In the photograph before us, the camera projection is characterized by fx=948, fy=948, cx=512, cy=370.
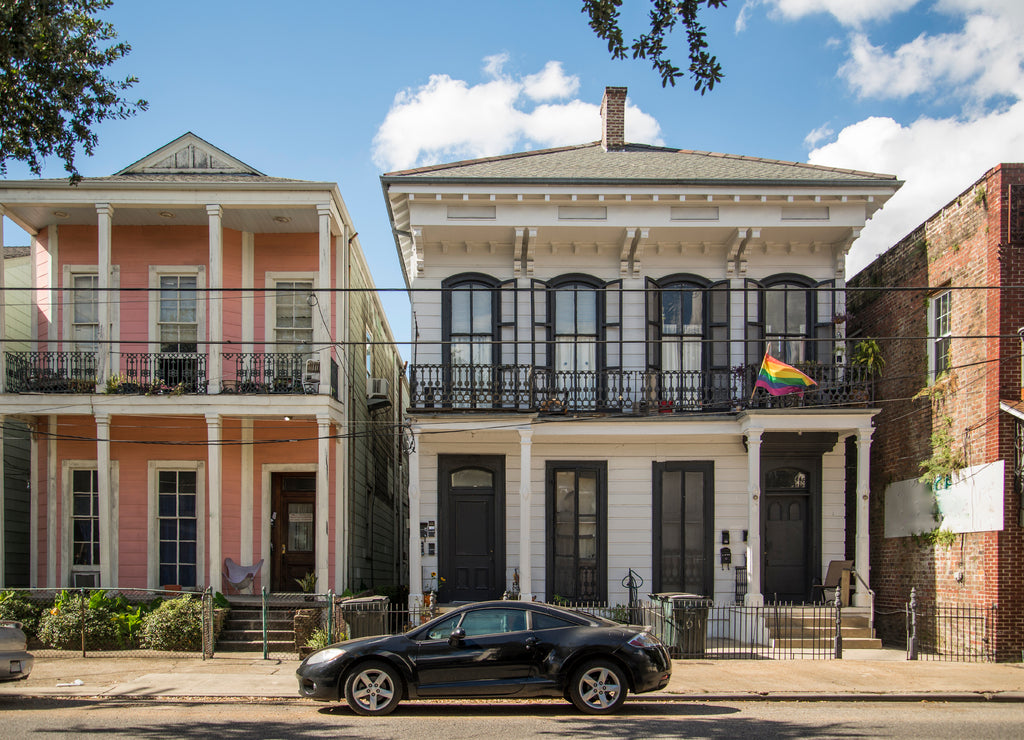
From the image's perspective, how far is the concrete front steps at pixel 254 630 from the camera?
16.1m

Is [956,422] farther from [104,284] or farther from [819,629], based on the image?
[104,284]

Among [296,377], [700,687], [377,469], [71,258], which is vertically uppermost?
[71,258]

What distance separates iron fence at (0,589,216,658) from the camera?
1561cm

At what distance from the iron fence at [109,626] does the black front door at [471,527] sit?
440cm

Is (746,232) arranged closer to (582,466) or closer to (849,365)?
(849,365)

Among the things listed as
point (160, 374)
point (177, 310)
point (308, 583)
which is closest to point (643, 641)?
point (308, 583)

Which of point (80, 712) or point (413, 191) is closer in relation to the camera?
point (80, 712)

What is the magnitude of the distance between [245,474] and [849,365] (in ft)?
38.6

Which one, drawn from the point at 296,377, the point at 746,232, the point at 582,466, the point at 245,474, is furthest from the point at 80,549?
Result: the point at 746,232

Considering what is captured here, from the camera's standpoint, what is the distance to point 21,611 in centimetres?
1603

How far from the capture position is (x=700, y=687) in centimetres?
1192

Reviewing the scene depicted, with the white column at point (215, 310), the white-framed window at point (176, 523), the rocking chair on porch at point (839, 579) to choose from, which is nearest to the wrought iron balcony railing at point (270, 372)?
the white column at point (215, 310)

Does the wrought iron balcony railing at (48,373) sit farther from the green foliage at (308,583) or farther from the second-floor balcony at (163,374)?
the green foliage at (308,583)

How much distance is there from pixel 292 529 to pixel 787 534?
9853mm
